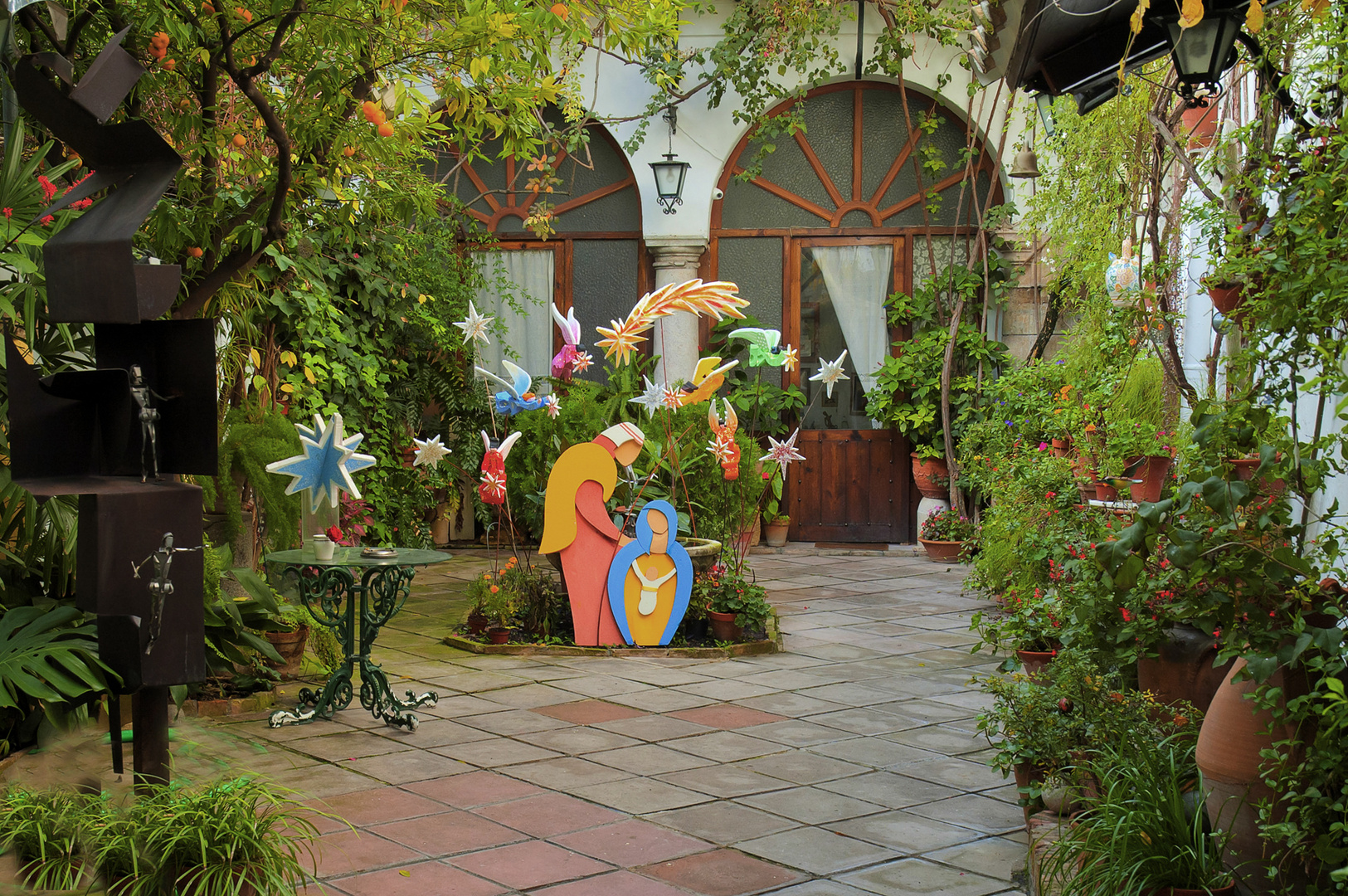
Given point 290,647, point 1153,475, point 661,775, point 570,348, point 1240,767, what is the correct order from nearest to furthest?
point 1240,767 → point 661,775 → point 1153,475 → point 290,647 → point 570,348

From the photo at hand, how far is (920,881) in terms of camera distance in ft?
12.0

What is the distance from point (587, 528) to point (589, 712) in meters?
1.52

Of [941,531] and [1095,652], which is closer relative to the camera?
[1095,652]

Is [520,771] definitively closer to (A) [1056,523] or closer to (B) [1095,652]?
(B) [1095,652]

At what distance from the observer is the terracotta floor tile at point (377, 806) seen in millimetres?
4164

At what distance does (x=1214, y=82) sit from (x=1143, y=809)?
9.43 feet

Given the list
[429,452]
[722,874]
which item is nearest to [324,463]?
[429,452]

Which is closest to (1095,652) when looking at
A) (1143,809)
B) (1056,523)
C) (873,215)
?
(1143,809)

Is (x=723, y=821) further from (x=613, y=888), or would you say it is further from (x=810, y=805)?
(x=613, y=888)

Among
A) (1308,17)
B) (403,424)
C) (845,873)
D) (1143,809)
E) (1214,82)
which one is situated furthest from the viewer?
(403,424)

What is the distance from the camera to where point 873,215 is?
1173 cm

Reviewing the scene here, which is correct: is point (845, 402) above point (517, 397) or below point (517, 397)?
above

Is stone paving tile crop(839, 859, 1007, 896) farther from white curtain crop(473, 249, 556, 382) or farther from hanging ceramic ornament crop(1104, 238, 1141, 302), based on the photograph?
white curtain crop(473, 249, 556, 382)

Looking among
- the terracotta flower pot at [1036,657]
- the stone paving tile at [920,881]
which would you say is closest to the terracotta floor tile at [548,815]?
the stone paving tile at [920,881]
